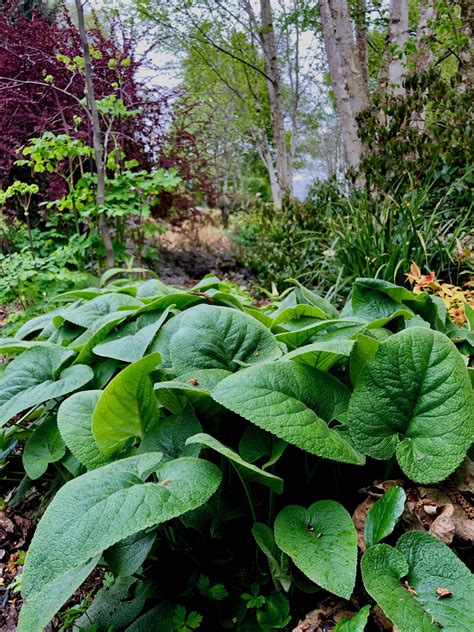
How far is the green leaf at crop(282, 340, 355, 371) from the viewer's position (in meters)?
0.84

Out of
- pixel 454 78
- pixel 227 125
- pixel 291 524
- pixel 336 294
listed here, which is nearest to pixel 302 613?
pixel 291 524

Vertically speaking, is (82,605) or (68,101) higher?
(68,101)

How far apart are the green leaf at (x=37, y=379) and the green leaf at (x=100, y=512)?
0.37 m

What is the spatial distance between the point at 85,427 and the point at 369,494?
61 centimetres

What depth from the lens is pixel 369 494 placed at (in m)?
0.89

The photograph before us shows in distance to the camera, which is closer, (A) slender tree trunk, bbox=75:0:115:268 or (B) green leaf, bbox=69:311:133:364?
(B) green leaf, bbox=69:311:133:364

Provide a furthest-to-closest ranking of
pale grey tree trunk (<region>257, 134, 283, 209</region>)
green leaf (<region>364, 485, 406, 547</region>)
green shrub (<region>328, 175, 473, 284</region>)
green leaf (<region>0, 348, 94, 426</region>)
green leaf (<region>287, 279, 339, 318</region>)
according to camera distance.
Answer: pale grey tree trunk (<region>257, 134, 283, 209</region>) < green shrub (<region>328, 175, 473, 284</region>) < green leaf (<region>287, 279, 339, 318</region>) < green leaf (<region>0, 348, 94, 426</region>) < green leaf (<region>364, 485, 406, 547</region>)

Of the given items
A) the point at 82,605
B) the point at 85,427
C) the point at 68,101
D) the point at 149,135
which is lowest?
the point at 82,605

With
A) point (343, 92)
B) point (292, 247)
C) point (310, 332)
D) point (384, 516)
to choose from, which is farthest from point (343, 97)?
point (384, 516)

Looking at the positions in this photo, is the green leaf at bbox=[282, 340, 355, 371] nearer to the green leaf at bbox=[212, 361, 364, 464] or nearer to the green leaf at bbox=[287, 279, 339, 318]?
the green leaf at bbox=[212, 361, 364, 464]

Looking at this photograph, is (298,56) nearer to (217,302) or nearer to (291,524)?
(217,302)

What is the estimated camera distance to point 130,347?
1.16 meters

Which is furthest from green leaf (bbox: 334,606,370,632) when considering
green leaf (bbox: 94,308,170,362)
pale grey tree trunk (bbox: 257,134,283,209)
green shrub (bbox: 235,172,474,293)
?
pale grey tree trunk (bbox: 257,134,283,209)

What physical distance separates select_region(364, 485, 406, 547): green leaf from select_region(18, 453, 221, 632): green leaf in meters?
0.27
